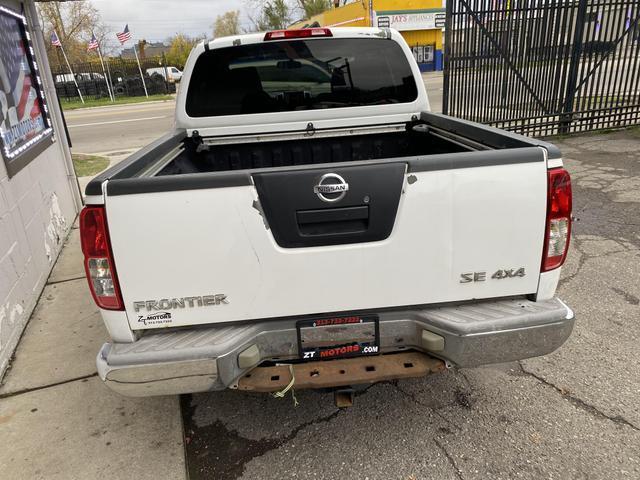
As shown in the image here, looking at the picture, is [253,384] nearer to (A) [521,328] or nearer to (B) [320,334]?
(B) [320,334]

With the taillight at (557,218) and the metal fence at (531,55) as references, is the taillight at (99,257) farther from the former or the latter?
the metal fence at (531,55)

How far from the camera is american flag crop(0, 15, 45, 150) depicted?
440 centimetres

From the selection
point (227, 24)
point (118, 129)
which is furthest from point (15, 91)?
point (227, 24)

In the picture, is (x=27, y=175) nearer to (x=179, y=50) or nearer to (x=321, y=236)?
(x=321, y=236)

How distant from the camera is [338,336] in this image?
2.24 m

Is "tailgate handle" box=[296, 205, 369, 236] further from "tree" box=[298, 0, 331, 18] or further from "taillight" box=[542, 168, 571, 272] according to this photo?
"tree" box=[298, 0, 331, 18]

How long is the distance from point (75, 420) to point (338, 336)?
5.99ft

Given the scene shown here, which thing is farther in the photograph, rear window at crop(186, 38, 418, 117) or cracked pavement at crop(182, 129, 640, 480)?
rear window at crop(186, 38, 418, 117)

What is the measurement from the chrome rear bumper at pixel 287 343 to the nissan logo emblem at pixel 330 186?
62cm

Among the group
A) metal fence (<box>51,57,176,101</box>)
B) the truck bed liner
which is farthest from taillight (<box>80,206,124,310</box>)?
metal fence (<box>51,57,176,101</box>)

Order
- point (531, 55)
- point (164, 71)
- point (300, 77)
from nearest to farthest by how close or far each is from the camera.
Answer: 1. point (300, 77)
2. point (531, 55)
3. point (164, 71)

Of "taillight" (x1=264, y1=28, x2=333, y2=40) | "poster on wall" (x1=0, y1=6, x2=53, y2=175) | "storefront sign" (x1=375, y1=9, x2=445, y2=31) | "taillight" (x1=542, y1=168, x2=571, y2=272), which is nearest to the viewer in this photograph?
"taillight" (x1=542, y1=168, x2=571, y2=272)

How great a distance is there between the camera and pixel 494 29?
8.66m

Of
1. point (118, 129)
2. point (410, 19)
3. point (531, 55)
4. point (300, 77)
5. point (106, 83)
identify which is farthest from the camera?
point (410, 19)
